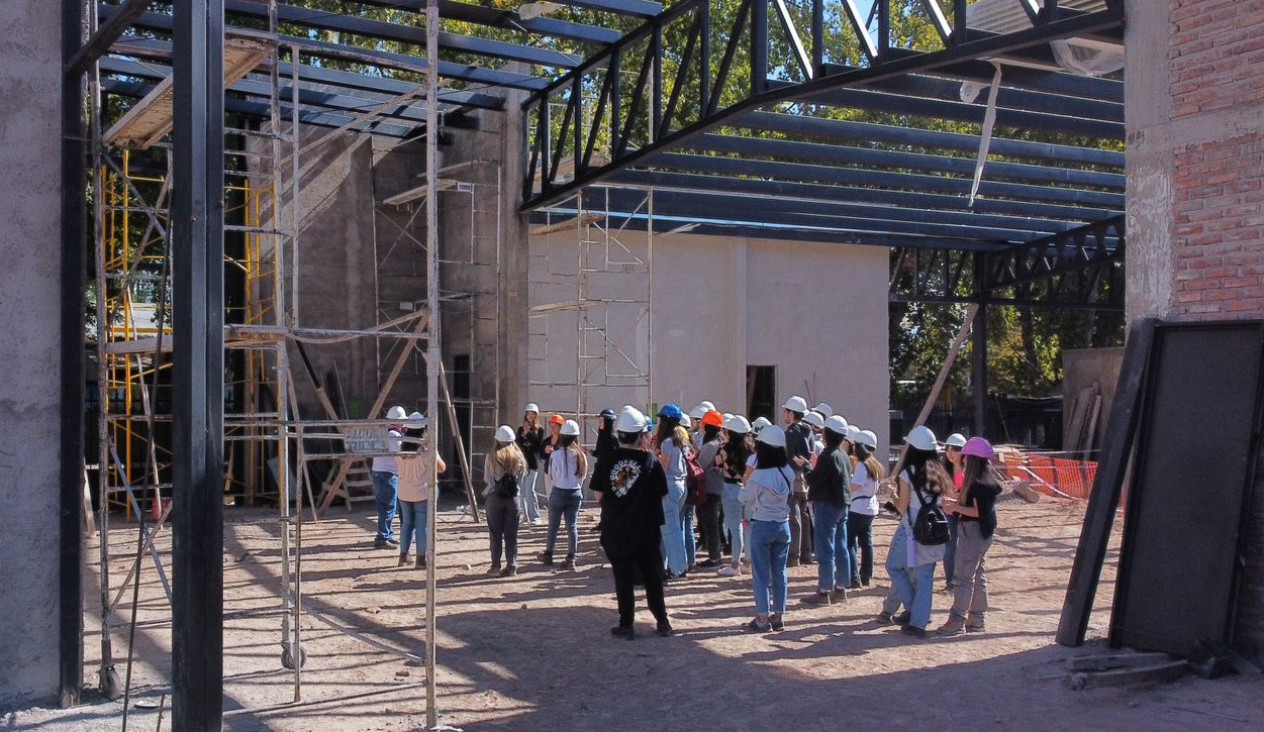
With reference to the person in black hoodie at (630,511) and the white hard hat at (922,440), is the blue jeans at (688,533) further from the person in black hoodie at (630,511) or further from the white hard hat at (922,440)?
the white hard hat at (922,440)

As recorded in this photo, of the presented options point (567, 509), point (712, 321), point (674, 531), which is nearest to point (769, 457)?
point (674, 531)

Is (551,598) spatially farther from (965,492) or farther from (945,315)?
(945,315)

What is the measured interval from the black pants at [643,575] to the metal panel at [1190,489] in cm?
350

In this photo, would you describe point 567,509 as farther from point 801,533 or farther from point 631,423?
point 631,423

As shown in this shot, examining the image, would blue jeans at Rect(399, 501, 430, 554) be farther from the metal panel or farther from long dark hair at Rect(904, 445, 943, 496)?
the metal panel

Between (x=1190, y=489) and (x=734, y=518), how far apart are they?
203 inches

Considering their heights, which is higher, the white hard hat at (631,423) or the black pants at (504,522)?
the white hard hat at (631,423)

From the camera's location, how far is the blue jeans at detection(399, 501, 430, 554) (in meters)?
12.9

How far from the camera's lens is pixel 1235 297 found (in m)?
8.40

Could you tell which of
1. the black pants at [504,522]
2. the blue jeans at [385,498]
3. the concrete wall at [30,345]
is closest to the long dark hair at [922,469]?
the black pants at [504,522]

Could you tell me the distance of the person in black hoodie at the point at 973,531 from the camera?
943 centimetres

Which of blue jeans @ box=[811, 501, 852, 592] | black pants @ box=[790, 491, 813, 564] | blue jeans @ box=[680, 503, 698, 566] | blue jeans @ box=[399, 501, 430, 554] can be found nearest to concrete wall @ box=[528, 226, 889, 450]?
black pants @ box=[790, 491, 813, 564]

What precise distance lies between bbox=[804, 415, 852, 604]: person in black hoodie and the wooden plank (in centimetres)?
244

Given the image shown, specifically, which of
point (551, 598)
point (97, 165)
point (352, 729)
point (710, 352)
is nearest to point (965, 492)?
point (551, 598)
